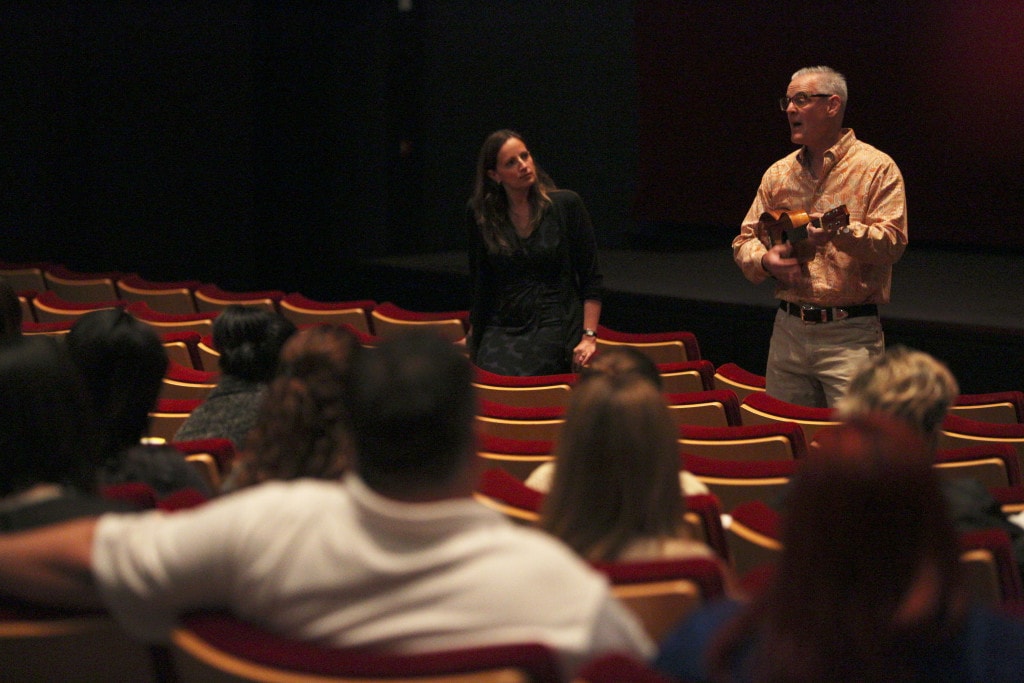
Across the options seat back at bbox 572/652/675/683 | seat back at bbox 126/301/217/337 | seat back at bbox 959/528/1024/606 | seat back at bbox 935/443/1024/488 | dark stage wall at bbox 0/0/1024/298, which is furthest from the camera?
dark stage wall at bbox 0/0/1024/298

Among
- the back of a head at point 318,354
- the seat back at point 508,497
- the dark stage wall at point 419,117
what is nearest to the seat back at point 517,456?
Answer: the seat back at point 508,497

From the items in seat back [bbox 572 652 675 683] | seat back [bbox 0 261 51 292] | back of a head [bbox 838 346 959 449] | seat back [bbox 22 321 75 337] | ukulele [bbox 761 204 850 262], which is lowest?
A: seat back [bbox 0 261 51 292]

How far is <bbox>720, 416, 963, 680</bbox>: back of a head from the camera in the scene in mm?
1075

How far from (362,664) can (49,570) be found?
1.29ft

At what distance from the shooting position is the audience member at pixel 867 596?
1.08m

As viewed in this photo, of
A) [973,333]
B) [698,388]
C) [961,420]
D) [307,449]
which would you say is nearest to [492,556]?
[307,449]

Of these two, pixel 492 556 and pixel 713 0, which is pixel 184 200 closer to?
pixel 713 0

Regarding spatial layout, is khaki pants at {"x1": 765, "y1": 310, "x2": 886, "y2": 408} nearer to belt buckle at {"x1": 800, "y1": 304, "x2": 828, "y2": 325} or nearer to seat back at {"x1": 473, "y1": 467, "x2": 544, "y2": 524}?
belt buckle at {"x1": 800, "y1": 304, "x2": 828, "y2": 325}

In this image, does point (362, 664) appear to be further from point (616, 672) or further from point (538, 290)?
point (538, 290)

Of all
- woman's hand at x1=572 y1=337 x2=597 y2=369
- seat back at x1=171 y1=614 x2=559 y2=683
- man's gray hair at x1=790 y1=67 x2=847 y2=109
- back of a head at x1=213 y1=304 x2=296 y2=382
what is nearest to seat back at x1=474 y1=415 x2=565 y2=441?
back of a head at x1=213 y1=304 x2=296 y2=382

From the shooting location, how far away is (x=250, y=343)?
2502 mm

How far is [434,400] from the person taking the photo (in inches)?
50.8

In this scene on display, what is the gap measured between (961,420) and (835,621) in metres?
1.92

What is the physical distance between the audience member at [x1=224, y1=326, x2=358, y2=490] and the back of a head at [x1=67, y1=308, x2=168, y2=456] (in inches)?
11.7
